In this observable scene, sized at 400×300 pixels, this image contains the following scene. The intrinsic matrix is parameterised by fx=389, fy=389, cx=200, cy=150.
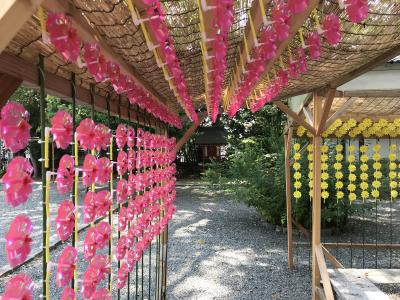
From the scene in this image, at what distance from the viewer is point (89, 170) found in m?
1.41

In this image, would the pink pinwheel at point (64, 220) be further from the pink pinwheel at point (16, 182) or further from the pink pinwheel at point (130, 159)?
the pink pinwheel at point (130, 159)

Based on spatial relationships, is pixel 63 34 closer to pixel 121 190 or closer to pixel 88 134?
pixel 88 134

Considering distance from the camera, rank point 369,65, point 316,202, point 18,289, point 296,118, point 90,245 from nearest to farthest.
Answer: point 18,289, point 90,245, point 369,65, point 316,202, point 296,118

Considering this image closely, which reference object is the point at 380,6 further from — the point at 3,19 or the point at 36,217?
the point at 36,217

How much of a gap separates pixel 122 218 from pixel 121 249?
0.17 m

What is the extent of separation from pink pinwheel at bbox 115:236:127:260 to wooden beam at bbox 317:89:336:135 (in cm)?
242

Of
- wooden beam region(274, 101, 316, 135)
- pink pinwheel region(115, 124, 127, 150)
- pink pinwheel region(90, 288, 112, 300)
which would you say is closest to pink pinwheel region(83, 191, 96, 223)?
pink pinwheel region(90, 288, 112, 300)

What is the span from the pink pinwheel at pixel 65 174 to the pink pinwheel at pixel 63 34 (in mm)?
404

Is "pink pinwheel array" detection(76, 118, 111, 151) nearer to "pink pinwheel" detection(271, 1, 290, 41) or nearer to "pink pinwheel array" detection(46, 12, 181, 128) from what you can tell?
"pink pinwheel array" detection(46, 12, 181, 128)

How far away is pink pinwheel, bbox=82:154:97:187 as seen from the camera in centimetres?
141

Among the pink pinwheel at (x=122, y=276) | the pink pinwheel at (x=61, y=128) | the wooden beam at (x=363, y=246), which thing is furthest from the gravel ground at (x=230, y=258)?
the pink pinwheel at (x=61, y=128)

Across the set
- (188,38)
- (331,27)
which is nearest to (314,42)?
(331,27)

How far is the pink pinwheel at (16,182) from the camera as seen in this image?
0.89m

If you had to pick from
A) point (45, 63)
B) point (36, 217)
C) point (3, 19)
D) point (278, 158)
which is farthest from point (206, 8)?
point (36, 217)
